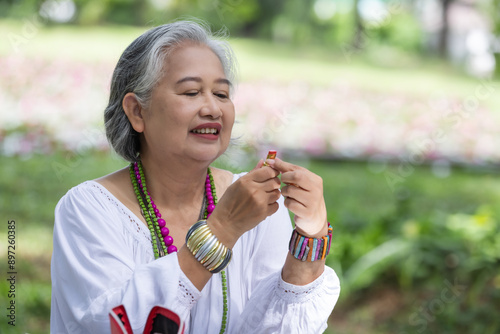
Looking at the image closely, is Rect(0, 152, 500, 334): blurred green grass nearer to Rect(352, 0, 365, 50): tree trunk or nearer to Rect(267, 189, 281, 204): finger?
Rect(267, 189, 281, 204): finger

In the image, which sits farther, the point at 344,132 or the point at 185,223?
the point at 344,132

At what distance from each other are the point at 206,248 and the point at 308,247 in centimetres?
31

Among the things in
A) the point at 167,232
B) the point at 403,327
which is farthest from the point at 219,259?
the point at 403,327

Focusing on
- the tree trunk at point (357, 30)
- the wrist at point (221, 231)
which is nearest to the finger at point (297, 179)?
the wrist at point (221, 231)

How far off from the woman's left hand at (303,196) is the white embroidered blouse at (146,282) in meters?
0.22

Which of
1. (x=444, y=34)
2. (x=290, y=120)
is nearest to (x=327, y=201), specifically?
(x=290, y=120)

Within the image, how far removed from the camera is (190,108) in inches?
78.4

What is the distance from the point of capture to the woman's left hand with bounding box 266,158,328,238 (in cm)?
182

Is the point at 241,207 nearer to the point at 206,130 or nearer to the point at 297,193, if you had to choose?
the point at 297,193

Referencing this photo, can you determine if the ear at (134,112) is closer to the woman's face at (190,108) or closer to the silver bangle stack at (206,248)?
the woman's face at (190,108)

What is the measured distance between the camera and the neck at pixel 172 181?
7.00 ft

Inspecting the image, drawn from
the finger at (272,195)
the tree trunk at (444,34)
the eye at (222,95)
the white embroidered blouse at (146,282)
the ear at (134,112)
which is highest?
the eye at (222,95)

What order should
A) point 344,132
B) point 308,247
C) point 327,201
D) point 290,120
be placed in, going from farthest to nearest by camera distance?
point 290,120 → point 344,132 → point 327,201 → point 308,247

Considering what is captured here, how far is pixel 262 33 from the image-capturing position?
15938 mm
